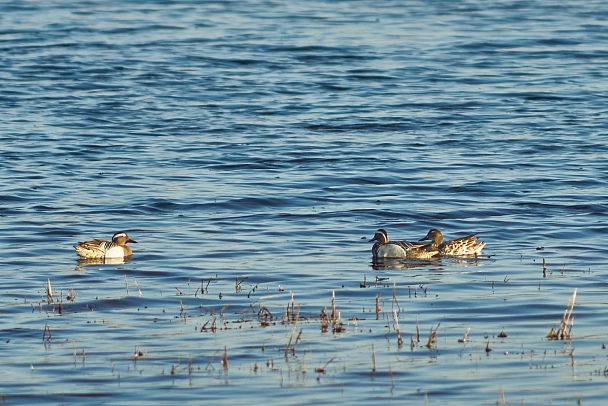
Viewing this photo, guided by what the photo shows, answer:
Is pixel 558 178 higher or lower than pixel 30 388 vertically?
higher

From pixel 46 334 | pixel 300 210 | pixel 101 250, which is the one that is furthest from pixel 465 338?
pixel 300 210

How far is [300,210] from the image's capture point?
1855 cm

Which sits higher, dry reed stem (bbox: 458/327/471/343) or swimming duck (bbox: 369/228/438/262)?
swimming duck (bbox: 369/228/438/262)

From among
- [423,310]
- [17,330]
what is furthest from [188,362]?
[423,310]

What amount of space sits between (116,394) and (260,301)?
→ 343cm

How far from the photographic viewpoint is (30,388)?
927cm

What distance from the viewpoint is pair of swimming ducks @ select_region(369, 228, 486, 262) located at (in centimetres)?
1496

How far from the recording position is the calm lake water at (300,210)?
9750 millimetres

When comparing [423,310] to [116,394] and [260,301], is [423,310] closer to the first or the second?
[260,301]

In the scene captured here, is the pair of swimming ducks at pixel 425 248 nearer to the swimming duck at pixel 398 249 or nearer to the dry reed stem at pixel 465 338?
the swimming duck at pixel 398 249

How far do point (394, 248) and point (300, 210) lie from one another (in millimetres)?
3824

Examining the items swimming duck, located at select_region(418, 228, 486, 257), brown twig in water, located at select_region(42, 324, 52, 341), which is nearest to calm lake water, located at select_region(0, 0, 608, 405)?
brown twig in water, located at select_region(42, 324, 52, 341)

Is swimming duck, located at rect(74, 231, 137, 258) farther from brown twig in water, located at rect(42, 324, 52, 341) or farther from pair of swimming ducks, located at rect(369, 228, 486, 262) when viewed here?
brown twig in water, located at rect(42, 324, 52, 341)

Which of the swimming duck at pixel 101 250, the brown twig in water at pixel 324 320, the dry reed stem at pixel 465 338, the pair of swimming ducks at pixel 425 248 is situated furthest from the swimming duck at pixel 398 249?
the dry reed stem at pixel 465 338
